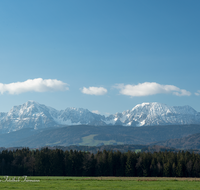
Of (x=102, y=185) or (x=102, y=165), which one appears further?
(x=102, y=165)

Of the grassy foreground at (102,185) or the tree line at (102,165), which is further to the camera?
the tree line at (102,165)

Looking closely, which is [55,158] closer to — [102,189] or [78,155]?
[78,155]

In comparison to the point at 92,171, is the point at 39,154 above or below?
above

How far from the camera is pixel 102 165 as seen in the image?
6403 inches

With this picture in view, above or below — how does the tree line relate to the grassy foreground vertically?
below

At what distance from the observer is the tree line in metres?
155

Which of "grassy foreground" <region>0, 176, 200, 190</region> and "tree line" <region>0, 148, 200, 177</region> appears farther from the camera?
"tree line" <region>0, 148, 200, 177</region>

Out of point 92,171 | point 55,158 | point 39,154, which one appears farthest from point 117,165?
point 39,154

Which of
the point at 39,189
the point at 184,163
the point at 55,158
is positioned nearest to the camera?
the point at 39,189

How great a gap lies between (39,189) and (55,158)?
360 ft

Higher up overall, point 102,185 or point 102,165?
point 102,185

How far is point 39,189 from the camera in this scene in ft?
194

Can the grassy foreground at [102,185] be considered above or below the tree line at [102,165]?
above

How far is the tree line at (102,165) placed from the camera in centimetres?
15475
